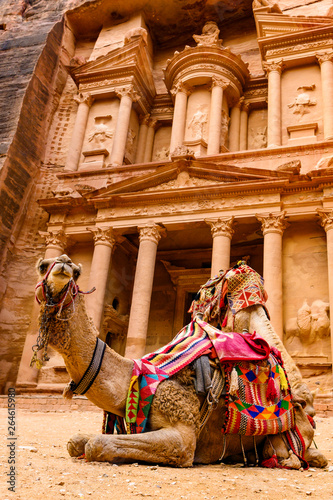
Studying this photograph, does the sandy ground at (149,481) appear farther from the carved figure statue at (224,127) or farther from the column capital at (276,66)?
the column capital at (276,66)

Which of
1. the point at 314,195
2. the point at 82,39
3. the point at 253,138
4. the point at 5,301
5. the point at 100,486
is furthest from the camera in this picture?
the point at 82,39

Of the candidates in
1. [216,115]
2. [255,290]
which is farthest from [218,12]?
[255,290]

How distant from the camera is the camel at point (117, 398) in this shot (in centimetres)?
397

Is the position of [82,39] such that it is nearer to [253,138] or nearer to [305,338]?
[253,138]

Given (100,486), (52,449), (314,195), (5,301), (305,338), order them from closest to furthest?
(100,486) → (52,449) → (305,338) → (314,195) → (5,301)

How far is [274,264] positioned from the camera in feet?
48.4

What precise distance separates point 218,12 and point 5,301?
19.4 m

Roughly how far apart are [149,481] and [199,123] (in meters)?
18.9

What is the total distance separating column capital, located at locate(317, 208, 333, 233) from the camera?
14766mm

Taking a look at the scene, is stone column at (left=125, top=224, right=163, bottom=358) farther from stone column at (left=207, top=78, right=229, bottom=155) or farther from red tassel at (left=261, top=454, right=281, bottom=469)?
red tassel at (left=261, top=454, right=281, bottom=469)

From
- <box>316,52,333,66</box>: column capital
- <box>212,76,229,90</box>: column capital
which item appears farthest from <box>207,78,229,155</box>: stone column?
<box>316,52,333,66</box>: column capital

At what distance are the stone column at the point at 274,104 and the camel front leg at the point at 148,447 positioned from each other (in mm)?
15542

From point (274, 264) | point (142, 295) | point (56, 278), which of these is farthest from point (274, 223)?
point (56, 278)

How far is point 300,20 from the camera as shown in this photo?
66.5 ft
